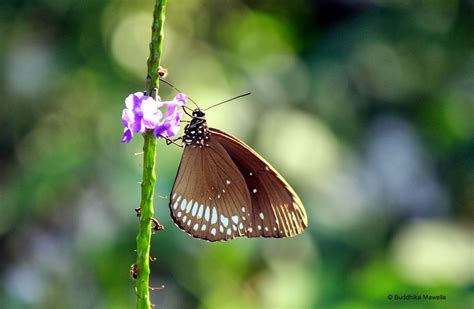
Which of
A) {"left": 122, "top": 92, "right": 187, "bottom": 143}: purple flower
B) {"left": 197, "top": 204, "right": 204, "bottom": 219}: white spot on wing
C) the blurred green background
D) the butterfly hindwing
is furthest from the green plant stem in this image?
the blurred green background

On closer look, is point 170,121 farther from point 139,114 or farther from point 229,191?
point 229,191

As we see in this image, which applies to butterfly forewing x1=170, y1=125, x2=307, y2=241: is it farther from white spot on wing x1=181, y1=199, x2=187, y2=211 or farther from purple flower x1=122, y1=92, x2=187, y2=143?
purple flower x1=122, y1=92, x2=187, y2=143

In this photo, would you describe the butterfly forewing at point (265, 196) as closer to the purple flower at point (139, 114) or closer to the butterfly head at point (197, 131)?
the butterfly head at point (197, 131)

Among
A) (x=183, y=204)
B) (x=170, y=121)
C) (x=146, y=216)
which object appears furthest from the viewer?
(x=183, y=204)

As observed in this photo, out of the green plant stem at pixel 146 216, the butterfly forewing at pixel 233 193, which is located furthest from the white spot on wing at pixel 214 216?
the green plant stem at pixel 146 216

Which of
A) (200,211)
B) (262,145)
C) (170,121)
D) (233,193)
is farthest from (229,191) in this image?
(262,145)
